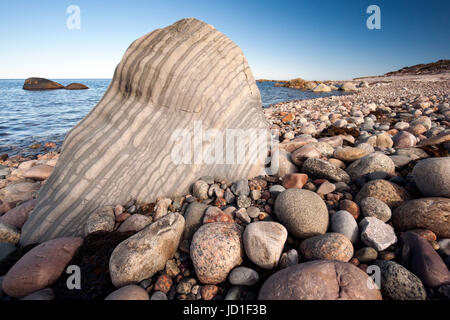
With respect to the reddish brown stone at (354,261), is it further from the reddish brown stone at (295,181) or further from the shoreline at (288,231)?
the reddish brown stone at (295,181)

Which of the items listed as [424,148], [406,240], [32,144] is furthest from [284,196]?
[32,144]

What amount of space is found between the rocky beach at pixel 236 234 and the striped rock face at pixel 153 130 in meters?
Answer: 0.03

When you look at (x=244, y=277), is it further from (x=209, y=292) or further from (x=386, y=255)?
(x=386, y=255)

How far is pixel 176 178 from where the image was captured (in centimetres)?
279

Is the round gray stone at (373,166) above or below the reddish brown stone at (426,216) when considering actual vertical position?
above

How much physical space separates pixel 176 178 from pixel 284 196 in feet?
4.85

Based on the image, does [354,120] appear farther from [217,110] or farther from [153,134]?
[153,134]

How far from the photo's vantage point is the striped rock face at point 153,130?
8.41 feet

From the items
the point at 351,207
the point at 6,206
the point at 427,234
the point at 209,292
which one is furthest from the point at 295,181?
the point at 6,206

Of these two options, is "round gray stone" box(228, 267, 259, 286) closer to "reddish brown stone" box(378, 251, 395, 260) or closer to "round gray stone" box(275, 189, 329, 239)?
"round gray stone" box(275, 189, 329, 239)

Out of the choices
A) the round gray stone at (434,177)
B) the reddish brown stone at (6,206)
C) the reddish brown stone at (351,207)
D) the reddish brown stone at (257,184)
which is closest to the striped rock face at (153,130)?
the reddish brown stone at (257,184)

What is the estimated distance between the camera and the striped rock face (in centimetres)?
256

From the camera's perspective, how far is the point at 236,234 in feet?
6.23
